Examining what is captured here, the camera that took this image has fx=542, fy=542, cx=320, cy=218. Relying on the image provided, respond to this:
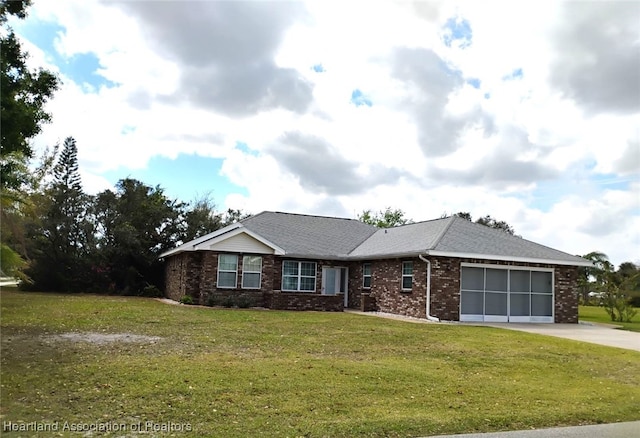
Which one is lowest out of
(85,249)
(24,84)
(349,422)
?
(349,422)

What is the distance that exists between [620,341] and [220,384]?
13.8 m

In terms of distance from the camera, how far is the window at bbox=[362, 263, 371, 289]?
87.6 feet

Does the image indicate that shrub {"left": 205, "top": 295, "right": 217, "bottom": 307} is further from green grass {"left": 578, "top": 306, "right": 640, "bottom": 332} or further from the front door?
green grass {"left": 578, "top": 306, "right": 640, "bottom": 332}

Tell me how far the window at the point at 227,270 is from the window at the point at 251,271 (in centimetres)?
42

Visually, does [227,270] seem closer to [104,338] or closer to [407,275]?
[407,275]

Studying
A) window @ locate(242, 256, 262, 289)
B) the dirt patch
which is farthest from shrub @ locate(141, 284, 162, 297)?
the dirt patch

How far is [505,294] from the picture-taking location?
22344mm

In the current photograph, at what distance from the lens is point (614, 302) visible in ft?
87.1

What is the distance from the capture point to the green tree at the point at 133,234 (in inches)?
1342

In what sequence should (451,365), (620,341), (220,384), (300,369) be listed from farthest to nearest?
(620,341)
(451,365)
(300,369)
(220,384)

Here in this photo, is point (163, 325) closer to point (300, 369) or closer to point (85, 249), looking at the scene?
point (300, 369)

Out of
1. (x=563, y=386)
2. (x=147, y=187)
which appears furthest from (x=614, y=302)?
(x=147, y=187)

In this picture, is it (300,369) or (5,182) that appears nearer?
(300,369)

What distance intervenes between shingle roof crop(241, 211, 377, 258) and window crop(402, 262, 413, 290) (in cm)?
497
